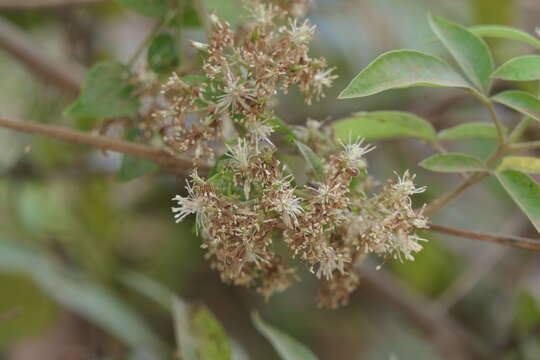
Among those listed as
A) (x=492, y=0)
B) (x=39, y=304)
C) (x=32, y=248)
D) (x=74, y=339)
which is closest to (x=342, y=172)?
(x=39, y=304)

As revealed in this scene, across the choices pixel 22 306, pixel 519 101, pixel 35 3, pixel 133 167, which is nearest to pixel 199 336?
pixel 133 167

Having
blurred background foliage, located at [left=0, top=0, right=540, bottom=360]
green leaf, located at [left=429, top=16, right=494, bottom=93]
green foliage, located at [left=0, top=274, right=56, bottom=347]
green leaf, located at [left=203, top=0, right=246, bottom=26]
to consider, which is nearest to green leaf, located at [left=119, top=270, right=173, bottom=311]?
blurred background foliage, located at [left=0, top=0, right=540, bottom=360]

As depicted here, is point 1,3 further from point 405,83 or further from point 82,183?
point 405,83

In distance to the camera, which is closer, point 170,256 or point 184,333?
point 184,333

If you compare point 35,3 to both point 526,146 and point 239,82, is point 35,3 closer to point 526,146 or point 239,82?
point 239,82

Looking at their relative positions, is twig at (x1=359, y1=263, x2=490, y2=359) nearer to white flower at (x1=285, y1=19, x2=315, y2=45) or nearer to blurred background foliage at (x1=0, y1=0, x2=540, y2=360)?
blurred background foliage at (x1=0, y1=0, x2=540, y2=360)

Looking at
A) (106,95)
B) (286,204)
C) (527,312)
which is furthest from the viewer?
(527,312)
